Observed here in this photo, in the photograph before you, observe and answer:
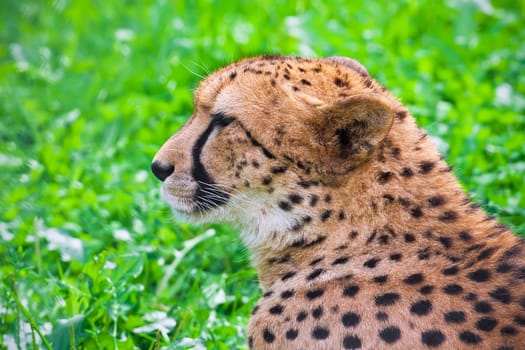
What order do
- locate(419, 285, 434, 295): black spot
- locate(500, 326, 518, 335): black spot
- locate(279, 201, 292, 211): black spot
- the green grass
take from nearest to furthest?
1. locate(500, 326, 518, 335): black spot
2. locate(419, 285, 434, 295): black spot
3. locate(279, 201, 292, 211): black spot
4. the green grass

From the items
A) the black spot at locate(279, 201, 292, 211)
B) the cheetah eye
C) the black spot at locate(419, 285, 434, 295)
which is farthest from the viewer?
the cheetah eye

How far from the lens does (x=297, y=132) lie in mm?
3125

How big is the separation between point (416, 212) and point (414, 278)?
0.25m

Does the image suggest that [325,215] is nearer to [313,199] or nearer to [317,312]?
[313,199]

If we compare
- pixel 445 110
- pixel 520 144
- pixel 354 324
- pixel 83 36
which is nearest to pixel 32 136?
pixel 83 36

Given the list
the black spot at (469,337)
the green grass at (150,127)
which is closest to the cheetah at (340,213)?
the black spot at (469,337)

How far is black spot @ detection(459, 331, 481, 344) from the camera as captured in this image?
2.68 meters

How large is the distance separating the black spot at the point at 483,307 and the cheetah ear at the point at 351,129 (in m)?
0.63

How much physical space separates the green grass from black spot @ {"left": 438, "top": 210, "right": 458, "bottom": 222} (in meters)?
0.99

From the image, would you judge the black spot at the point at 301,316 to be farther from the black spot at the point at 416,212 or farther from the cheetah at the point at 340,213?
the black spot at the point at 416,212

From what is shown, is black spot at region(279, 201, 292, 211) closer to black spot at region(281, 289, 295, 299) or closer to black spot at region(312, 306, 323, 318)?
black spot at region(281, 289, 295, 299)

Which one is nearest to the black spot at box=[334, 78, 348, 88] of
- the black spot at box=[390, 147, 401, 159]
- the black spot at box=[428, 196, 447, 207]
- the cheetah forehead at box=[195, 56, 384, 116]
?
the cheetah forehead at box=[195, 56, 384, 116]

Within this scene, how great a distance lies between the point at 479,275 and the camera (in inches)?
112

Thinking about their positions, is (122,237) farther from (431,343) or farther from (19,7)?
(19,7)
